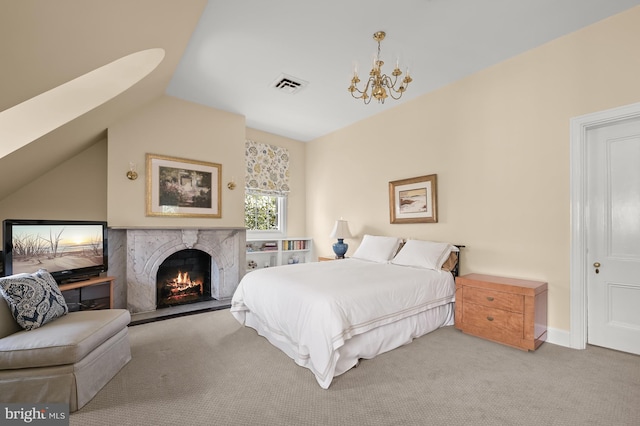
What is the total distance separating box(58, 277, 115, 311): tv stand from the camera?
125 inches

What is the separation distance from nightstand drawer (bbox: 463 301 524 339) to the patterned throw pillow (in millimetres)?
3598

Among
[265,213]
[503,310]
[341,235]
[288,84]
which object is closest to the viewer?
[503,310]

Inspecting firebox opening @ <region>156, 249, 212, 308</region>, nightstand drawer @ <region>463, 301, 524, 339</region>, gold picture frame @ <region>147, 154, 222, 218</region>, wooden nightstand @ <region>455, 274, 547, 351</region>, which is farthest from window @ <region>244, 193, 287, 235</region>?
nightstand drawer @ <region>463, 301, 524, 339</region>

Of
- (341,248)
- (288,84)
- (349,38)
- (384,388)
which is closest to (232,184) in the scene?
(288,84)

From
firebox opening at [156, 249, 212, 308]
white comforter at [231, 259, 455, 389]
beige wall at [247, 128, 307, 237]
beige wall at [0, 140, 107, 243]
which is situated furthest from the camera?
beige wall at [247, 128, 307, 237]

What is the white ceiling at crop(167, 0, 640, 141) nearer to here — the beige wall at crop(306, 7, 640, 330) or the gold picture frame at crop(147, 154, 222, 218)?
the beige wall at crop(306, 7, 640, 330)

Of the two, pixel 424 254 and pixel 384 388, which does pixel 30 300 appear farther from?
pixel 424 254

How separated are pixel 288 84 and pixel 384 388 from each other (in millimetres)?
3398

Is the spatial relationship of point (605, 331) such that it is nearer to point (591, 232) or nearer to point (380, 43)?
point (591, 232)

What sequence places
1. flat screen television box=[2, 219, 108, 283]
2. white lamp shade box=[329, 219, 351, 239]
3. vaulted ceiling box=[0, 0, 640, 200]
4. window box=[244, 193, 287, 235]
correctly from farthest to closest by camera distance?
window box=[244, 193, 287, 235], white lamp shade box=[329, 219, 351, 239], flat screen television box=[2, 219, 108, 283], vaulted ceiling box=[0, 0, 640, 200]

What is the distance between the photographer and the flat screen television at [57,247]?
2602 millimetres

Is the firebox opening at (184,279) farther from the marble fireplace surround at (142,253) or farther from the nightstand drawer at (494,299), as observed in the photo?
the nightstand drawer at (494,299)

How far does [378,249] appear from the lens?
4.02 m

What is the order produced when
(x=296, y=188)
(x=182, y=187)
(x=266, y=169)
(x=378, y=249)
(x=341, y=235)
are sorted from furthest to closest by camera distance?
(x=296, y=188) → (x=266, y=169) → (x=341, y=235) → (x=182, y=187) → (x=378, y=249)
